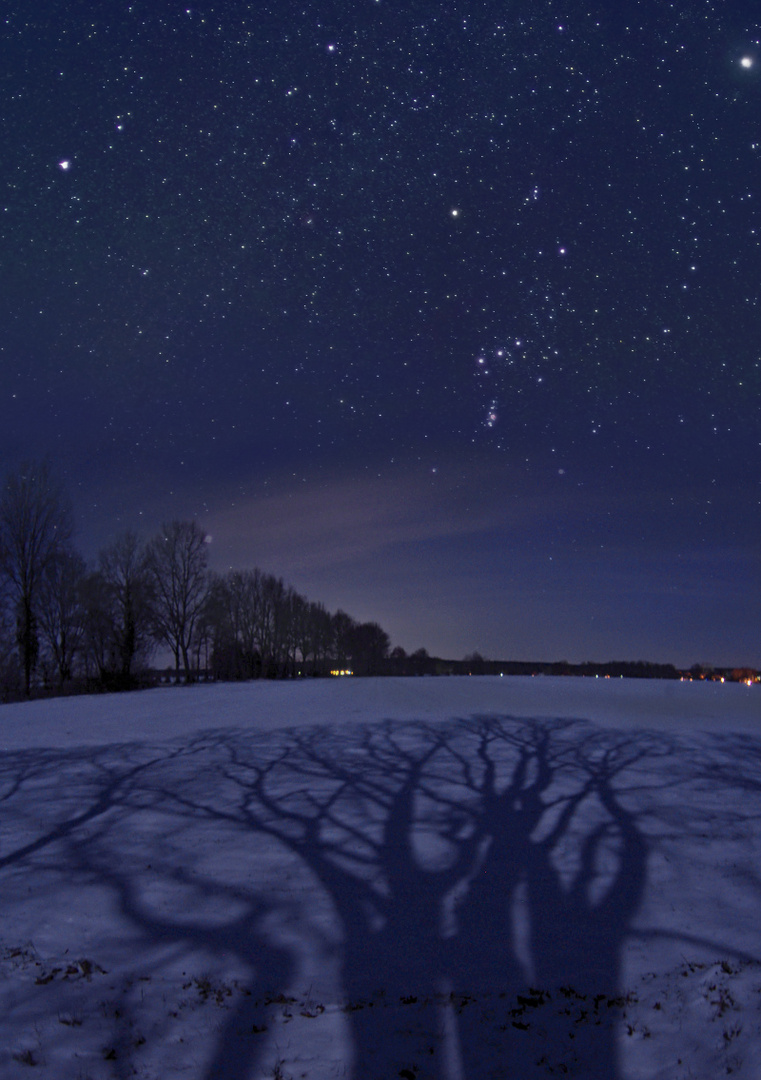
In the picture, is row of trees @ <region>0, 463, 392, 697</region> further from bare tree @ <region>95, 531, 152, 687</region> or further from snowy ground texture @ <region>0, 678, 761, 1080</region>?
snowy ground texture @ <region>0, 678, 761, 1080</region>

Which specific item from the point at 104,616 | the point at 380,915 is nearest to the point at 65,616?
the point at 104,616

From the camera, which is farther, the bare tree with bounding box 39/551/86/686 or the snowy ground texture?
the bare tree with bounding box 39/551/86/686

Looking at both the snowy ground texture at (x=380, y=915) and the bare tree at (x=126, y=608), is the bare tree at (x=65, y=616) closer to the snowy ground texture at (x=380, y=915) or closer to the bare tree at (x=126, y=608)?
the bare tree at (x=126, y=608)

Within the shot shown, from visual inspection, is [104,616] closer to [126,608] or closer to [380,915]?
[126,608]

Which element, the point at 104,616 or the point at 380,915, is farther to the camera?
the point at 104,616

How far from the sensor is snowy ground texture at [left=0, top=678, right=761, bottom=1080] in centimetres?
501

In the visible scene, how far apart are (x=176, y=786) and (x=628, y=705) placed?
68.6ft

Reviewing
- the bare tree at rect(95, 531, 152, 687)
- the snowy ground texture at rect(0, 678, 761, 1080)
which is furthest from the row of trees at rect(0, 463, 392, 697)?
the snowy ground texture at rect(0, 678, 761, 1080)

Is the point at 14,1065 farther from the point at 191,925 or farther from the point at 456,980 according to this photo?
the point at 456,980

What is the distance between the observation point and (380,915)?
7.35 m

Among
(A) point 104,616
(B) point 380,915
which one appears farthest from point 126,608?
(B) point 380,915

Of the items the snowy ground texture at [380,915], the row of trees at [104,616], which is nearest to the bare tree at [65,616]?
the row of trees at [104,616]

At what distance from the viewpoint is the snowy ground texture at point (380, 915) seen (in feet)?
16.4

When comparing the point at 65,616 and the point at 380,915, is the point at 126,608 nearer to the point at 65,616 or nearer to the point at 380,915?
the point at 65,616
